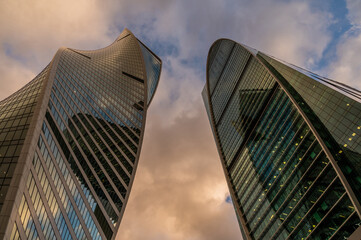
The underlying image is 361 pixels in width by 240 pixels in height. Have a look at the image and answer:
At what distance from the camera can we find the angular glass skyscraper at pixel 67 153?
139 ft

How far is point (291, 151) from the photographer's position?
218 ft

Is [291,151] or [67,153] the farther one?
[291,151]

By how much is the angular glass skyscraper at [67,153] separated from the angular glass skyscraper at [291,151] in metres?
34.9

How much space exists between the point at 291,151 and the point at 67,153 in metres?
49.9

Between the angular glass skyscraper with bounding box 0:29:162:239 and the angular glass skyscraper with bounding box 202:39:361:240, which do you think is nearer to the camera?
the angular glass skyscraper with bounding box 0:29:162:239

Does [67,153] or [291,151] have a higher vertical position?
[67,153]

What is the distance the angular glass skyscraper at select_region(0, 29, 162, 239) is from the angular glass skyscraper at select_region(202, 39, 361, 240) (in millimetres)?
34904

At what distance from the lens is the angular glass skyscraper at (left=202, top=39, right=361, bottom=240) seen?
162 ft

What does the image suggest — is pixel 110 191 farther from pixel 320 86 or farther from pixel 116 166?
pixel 320 86

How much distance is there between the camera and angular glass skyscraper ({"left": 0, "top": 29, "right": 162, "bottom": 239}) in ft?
139

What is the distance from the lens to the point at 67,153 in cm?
6084

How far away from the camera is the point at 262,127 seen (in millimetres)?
82812

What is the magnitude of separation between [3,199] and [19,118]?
19.8 metres

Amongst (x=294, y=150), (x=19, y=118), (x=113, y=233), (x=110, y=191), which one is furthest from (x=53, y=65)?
(x=294, y=150)
